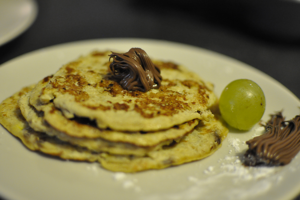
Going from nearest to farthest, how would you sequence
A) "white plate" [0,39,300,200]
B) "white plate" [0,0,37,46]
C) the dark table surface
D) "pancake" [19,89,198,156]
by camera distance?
"white plate" [0,39,300,200]
"pancake" [19,89,198,156]
"white plate" [0,0,37,46]
the dark table surface

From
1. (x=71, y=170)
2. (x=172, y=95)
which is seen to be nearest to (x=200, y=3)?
(x=172, y=95)

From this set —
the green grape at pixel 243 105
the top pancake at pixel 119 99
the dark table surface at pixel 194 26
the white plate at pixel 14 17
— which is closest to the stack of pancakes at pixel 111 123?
the top pancake at pixel 119 99

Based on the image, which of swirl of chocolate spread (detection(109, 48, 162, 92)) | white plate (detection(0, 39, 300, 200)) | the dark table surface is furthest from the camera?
the dark table surface

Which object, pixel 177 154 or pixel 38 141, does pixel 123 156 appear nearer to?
pixel 177 154

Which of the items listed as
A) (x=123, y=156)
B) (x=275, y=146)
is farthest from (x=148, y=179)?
(x=275, y=146)

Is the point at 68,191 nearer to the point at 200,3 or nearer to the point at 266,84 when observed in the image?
the point at 266,84

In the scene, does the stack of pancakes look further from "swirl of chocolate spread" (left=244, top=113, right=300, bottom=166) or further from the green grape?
"swirl of chocolate spread" (left=244, top=113, right=300, bottom=166)

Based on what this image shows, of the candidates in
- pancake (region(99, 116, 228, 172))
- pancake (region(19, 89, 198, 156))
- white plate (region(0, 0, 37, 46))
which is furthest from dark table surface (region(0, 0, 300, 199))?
pancake (region(19, 89, 198, 156))
